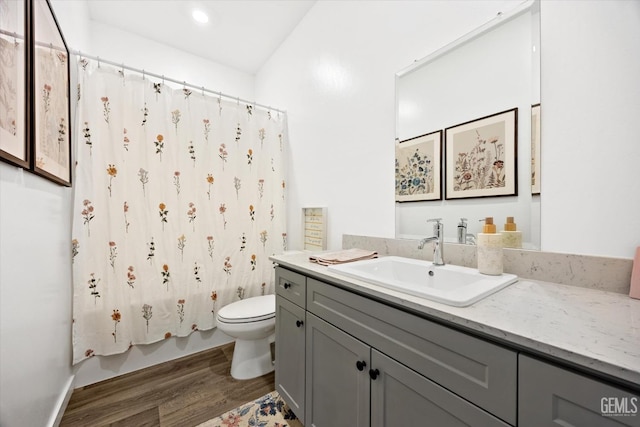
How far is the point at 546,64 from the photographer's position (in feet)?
2.95

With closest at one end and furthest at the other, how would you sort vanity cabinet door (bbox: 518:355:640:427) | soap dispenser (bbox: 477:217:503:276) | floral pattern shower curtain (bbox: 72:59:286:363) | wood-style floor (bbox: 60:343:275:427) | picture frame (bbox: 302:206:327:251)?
vanity cabinet door (bbox: 518:355:640:427) < soap dispenser (bbox: 477:217:503:276) < wood-style floor (bbox: 60:343:275:427) < floral pattern shower curtain (bbox: 72:59:286:363) < picture frame (bbox: 302:206:327:251)

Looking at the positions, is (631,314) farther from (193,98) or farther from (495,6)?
(193,98)

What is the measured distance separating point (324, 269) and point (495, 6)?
130 cm

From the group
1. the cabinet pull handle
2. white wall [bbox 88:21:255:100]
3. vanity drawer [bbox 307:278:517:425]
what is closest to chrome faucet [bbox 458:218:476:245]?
vanity drawer [bbox 307:278:517:425]

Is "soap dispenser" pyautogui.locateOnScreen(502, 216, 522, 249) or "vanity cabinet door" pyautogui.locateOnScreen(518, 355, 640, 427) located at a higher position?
"soap dispenser" pyautogui.locateOnScreen(502, 216, 522, 249)

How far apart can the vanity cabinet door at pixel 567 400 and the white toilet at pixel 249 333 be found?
4.63 ft

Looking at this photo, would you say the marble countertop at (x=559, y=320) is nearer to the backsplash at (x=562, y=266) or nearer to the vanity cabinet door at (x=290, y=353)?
the backsplash at (x=562, y=266)

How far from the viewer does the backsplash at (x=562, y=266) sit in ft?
2.50

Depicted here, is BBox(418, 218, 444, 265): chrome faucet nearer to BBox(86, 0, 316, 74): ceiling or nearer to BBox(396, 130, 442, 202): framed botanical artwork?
BBox(396, 130, 442, 202): framed botanical artwork

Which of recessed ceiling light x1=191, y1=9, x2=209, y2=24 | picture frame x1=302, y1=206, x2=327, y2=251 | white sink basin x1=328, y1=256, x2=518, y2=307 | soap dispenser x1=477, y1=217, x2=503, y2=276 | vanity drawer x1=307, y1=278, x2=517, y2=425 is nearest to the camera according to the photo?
vanity drawer x1=307, y1=278, x2=517, y2=425

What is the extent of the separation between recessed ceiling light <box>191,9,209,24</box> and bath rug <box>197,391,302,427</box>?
2879 millimetres

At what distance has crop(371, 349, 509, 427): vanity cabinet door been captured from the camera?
1.95ft

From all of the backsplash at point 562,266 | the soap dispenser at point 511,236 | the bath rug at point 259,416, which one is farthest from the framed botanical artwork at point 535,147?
the bath rug at point 259,416

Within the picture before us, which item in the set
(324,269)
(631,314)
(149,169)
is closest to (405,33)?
(324,269)
